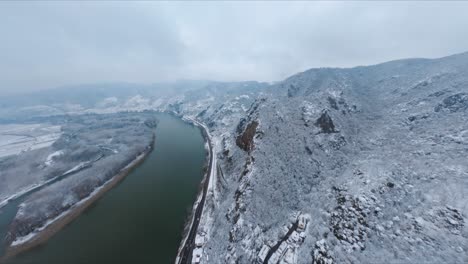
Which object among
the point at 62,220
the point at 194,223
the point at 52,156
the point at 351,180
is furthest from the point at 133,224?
the point at 52,156

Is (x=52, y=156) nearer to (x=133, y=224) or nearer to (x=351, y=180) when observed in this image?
(x=133, y=224)

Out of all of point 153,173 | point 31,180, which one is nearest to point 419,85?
point 153,173

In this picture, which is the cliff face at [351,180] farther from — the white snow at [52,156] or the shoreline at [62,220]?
the white snow at [52,156]

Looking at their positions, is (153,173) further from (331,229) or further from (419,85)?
(419,85)

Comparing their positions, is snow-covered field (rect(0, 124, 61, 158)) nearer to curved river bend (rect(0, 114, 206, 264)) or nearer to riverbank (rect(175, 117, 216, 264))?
curved river bend (rect(0, 114, 206, 264))

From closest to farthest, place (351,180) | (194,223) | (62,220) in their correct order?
(351,180) < (194,223) < (62,220)

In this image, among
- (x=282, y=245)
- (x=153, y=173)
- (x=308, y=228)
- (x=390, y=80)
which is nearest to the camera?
(x=282, y=245)
